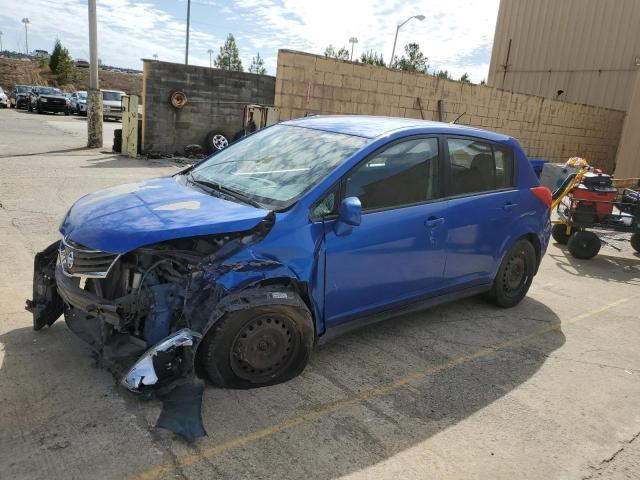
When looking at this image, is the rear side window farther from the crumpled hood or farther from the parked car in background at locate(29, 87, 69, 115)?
the parked car in background at locate(29, 87, 69, 115)

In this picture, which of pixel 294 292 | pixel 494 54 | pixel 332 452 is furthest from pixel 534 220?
pixel 494 54

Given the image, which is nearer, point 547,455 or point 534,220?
point 547,455

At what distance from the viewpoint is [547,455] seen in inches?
117

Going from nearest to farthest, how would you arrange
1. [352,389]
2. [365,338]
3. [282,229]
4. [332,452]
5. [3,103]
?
[332,452] → [282,229] → [352,389] → [365,338] → [3,103]

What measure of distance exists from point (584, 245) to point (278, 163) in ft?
18.5

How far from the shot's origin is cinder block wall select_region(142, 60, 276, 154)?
14.4 meters

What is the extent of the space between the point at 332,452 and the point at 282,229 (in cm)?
131

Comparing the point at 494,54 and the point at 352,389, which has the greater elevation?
the point at 494,54

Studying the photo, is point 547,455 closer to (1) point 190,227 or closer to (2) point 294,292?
(2) point 294,292

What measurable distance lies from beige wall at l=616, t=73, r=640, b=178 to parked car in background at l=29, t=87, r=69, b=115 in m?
31.2

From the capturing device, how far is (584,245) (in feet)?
25.1

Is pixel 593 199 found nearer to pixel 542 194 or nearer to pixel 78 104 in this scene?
pixel 542 194

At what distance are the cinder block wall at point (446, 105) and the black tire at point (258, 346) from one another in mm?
8468

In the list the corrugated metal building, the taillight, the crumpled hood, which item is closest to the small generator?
the taillight
